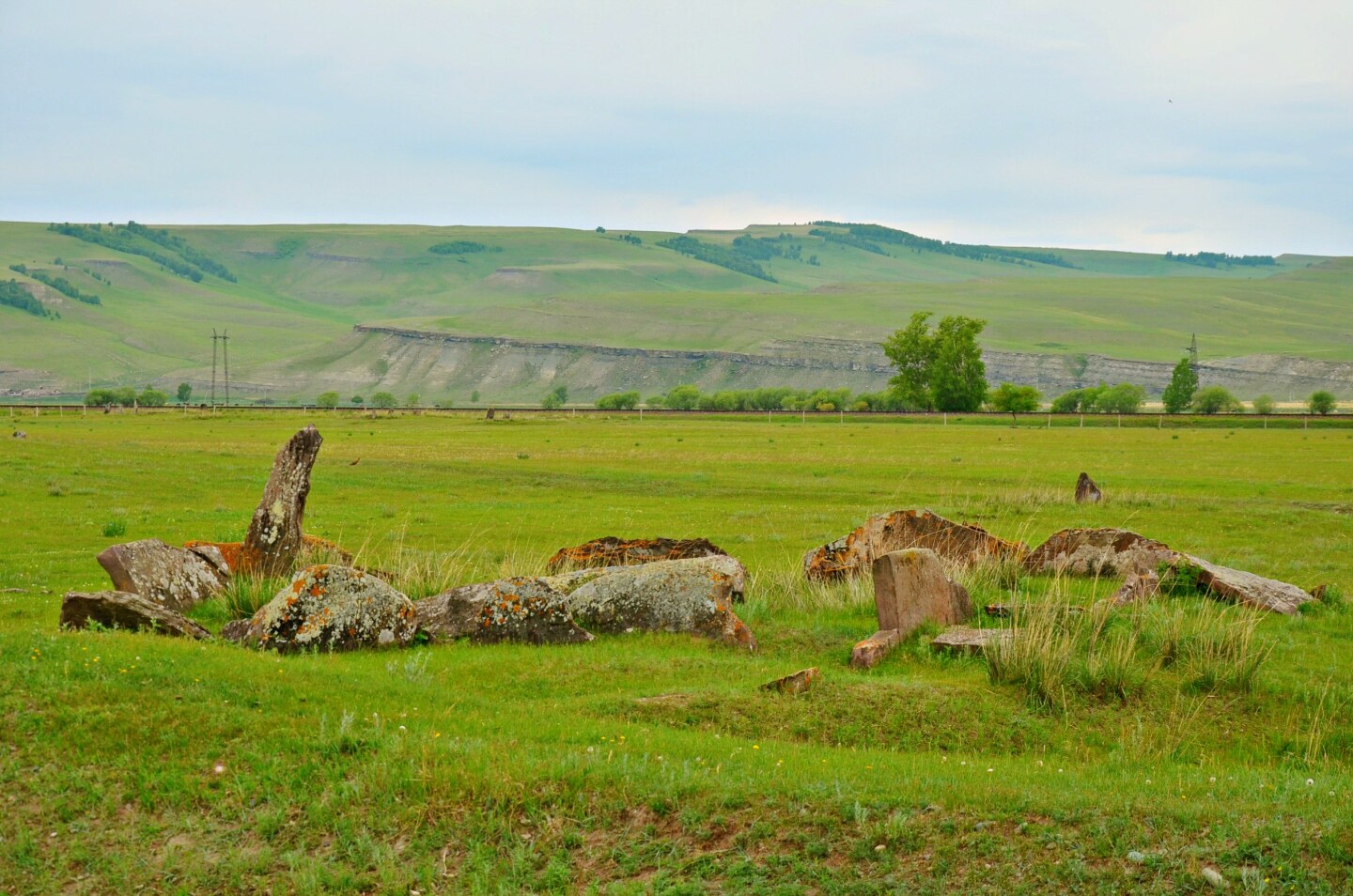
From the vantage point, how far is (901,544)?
20.2 meters

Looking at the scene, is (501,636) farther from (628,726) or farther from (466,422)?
(466,422)

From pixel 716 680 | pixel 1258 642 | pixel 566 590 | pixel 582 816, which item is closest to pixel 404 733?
pixel 582 816

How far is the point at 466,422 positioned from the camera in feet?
324

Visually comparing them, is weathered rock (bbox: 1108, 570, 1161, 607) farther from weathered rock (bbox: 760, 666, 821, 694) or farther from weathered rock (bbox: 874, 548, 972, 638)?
weathered rock (bbox: 760, 666, 821, 694)

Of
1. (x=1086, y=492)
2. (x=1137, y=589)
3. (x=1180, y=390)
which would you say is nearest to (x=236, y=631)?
(x=1137, y=589)

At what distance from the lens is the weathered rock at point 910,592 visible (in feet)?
50.3

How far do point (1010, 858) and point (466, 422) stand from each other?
92.8 metres

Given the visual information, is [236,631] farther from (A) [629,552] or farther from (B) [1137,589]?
(B) [1137,589]

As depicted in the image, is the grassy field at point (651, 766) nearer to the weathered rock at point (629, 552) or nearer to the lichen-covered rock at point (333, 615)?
the lichen-covered rock at point (333, 615)

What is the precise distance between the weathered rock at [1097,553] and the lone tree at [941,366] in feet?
352

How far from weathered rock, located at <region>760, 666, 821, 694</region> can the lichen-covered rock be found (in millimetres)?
4771

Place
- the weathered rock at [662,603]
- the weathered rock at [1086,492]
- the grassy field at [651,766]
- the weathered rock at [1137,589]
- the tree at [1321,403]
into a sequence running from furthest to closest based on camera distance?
the tree at [1321,403]
the weathered rock at [1086,492]
the weathered rock at [1137,589]
the weathered rock at [662,603]
the grassy field at [651,766]

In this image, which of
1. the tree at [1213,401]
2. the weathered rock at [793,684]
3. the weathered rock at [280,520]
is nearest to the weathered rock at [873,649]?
the weathered rock at [793,684]

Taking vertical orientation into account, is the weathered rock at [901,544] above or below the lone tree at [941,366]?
below
